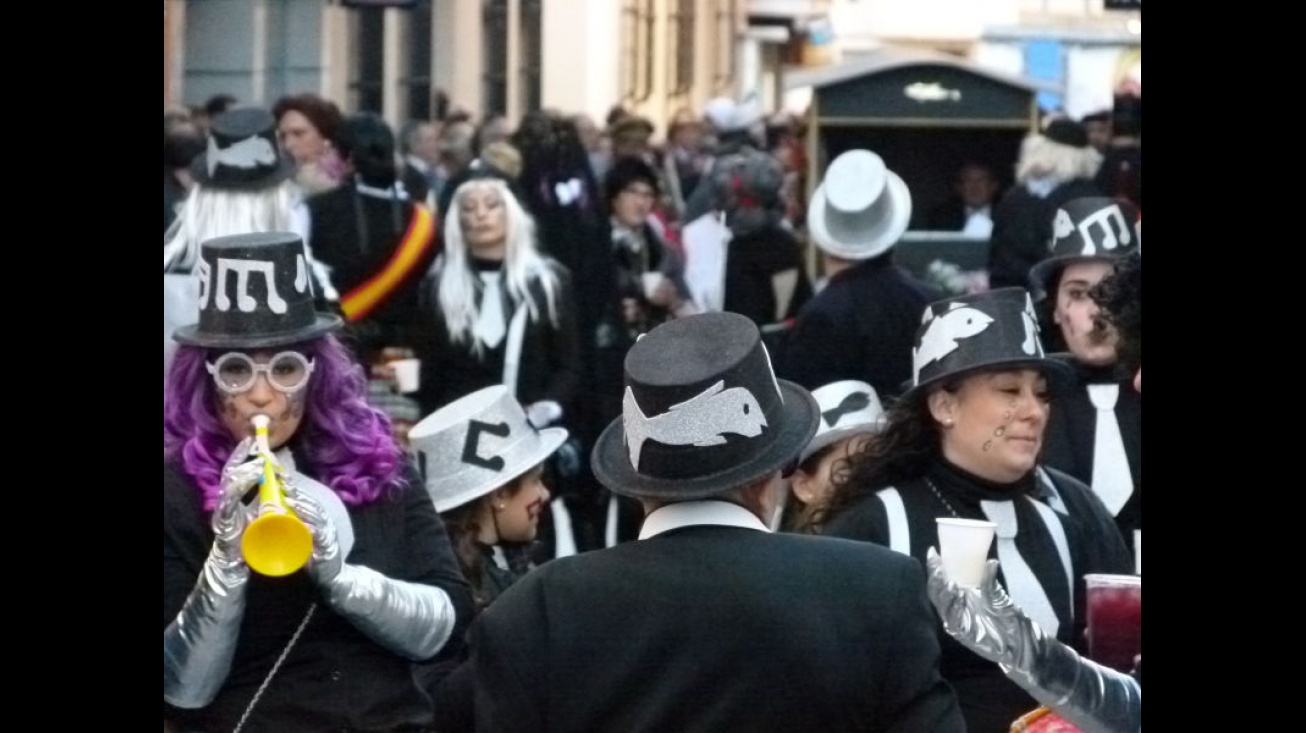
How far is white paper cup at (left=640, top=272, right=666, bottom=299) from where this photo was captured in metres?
9.86

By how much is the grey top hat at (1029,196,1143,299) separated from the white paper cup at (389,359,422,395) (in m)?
2.03

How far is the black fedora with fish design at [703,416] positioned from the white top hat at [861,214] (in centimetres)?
396

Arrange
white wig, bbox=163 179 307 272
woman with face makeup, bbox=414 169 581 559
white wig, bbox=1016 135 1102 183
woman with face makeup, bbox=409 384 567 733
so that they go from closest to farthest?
woman with face makeup, bbox=409 384 567 733 → white wig, bbox=163 179 307 272 → woman with face makeup, bbox=414 169 581 559 → white wig, bbox=1016 135 1102 183

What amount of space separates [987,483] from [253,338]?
155 centimetres

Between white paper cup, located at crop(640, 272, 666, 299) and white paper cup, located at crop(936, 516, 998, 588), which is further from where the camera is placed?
white paper cup, located at crop(640, 272, 666, 299)

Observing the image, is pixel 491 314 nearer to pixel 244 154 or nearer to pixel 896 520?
pixel 244 154

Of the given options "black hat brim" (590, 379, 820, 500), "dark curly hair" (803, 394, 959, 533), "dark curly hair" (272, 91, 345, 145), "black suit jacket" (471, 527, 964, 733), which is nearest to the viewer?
"black suit jacket" (471, 527, 964, 733)

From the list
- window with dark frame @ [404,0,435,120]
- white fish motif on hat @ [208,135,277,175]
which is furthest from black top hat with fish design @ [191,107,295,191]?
window with dark frame @ [404,0,435,120]

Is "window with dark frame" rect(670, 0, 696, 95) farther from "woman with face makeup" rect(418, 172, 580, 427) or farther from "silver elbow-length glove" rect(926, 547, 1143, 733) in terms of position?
"silver elbow-length glove" rect(926, 547, 1143, 733)

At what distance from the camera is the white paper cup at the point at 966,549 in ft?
14.5

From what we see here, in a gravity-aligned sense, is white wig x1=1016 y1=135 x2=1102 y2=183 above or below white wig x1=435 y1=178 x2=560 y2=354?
above

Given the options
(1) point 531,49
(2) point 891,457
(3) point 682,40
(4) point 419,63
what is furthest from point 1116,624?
(3) point 682,40
